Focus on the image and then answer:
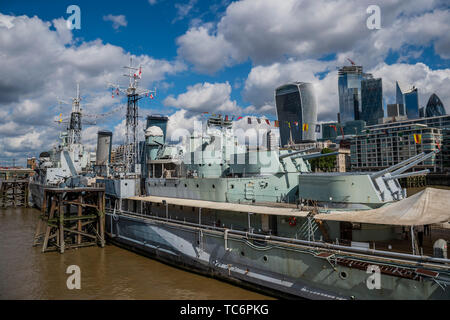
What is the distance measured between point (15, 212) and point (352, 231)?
4854cm

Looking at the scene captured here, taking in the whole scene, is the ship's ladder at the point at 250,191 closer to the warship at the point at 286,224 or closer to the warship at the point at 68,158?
the warship at the point at 286,224

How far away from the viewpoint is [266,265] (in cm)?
1318

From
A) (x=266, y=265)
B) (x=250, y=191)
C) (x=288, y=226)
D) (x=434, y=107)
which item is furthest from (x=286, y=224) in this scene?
(x=434, y=107)

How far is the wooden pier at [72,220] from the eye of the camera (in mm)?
21094

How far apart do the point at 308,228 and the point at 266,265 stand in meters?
2.50

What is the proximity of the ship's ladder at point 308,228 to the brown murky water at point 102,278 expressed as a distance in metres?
3.31

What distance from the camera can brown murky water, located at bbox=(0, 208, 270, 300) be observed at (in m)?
13.8

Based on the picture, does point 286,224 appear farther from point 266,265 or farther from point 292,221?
point 266,265

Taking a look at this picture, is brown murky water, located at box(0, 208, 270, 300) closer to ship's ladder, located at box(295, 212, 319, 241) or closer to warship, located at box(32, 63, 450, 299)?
warship, located at box(32, 63, 450, 299)

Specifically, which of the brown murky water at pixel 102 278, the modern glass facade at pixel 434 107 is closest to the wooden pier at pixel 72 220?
the brown murky water at pixel 102 278

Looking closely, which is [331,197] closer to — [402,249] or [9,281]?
[402,249]

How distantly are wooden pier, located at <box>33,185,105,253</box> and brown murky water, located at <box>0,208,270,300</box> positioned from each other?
2.74 ft
